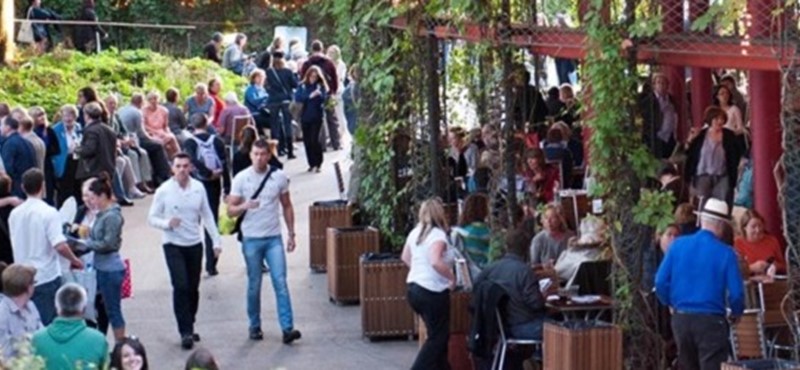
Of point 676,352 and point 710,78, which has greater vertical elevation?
point 710,78

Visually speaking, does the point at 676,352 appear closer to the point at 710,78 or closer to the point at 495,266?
the point at 495,266

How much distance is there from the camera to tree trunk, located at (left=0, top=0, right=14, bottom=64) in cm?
3475

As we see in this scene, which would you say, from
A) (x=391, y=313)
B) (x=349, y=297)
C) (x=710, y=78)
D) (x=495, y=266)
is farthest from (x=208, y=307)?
(x=710, y=78)

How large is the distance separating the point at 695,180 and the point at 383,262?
12.6ft

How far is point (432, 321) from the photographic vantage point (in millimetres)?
14969

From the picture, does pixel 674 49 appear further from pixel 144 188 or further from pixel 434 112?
pixel 144 188

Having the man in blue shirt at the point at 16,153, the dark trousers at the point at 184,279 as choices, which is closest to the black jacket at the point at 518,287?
the dark trousers at the point at 184,279

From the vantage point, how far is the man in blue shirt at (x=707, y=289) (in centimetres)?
1257

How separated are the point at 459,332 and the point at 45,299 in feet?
10.4

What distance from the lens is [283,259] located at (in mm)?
17016

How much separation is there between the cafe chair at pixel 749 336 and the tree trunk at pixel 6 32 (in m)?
22.7

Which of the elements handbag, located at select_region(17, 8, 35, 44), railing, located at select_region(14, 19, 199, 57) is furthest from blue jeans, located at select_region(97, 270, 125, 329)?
railing, located at select_region(14, 19, 199, 57)

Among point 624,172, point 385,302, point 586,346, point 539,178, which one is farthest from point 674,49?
point 539,178

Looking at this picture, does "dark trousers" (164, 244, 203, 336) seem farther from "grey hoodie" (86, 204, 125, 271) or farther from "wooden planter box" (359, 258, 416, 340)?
"wooden planter box" (359, 258, 416, 340)
